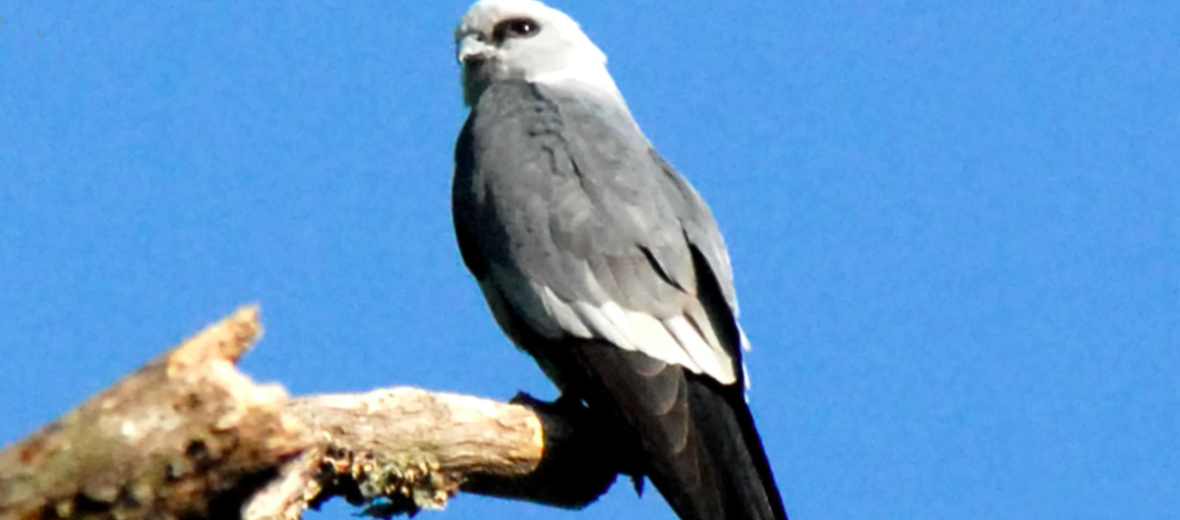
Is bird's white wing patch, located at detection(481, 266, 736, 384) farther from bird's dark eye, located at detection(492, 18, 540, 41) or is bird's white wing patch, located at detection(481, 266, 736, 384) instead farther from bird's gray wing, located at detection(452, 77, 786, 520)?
bird's dark eye, located at detection(492, 18, 540, 41)

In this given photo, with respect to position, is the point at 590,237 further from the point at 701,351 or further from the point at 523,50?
the point at 523,50

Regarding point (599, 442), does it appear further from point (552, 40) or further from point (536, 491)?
point (552, 40)

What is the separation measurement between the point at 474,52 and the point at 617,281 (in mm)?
1956

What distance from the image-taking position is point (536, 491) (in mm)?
5246

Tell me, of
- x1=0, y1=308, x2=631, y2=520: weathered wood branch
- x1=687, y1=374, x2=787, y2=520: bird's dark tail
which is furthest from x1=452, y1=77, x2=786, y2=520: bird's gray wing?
x1=0, y1=308, x2=631, y2=520: weathered wood branch

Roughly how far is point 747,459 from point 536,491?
0.67m

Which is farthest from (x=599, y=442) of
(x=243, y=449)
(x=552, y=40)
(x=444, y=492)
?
(x=552, y=40)

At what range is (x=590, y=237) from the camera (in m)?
5.76

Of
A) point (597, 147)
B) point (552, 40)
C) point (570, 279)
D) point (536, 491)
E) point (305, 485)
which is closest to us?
point (305, 485)

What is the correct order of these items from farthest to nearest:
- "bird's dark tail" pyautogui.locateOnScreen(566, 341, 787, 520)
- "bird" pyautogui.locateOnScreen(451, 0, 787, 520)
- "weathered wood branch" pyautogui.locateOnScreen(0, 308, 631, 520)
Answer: "bird" pyautogui.locateOnScreen(451, 0, 787, 520)
"bird's dark tail" pyautogui.locateOnScreen(566, 341, 787, 520)
"weathered wood branch" pyautogui.locateOnScreen(0, 308, 631, 520)

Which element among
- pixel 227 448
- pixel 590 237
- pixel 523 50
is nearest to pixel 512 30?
pixel 523 50

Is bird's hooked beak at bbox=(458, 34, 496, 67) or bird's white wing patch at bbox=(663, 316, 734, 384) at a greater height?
bird's hooked beak at bbox=(458, 34, 496, 67)

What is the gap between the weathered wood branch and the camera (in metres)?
3.88

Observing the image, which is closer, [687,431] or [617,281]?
[687,431]
